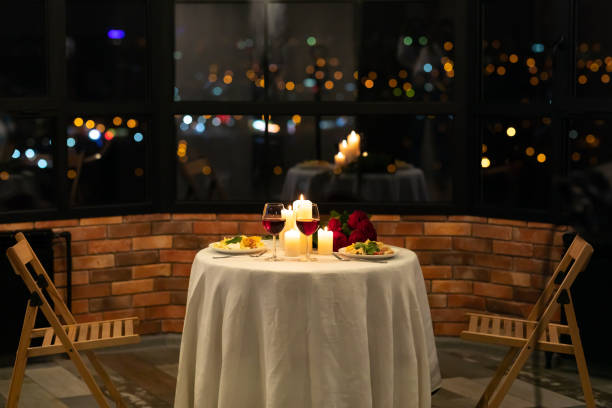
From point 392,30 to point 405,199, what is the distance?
1.05 meters

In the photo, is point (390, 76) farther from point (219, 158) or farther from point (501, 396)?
point (501, 396)

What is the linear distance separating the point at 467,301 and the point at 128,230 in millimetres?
2165

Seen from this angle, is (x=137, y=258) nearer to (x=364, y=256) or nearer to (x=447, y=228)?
(x=447, y=228)

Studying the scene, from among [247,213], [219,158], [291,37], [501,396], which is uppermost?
[291,37]

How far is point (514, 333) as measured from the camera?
3818 millimetres

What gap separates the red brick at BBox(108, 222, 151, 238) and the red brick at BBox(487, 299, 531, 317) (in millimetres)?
2184

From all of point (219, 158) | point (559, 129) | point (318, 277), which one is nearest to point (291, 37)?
point (219, 158)

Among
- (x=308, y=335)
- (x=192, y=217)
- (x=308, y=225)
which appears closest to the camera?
(x=308, y=335)

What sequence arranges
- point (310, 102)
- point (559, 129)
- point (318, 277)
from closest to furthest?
point (318, 277) → point (559, 129) → point (310, 102)

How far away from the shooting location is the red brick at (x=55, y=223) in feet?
16.5

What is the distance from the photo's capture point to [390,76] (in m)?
5.32

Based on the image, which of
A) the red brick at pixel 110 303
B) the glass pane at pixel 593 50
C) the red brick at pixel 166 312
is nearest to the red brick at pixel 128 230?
the red brick at pixel 110 303

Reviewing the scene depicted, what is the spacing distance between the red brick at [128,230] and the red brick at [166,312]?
49cm

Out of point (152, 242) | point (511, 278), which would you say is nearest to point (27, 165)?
point (152, 242)
